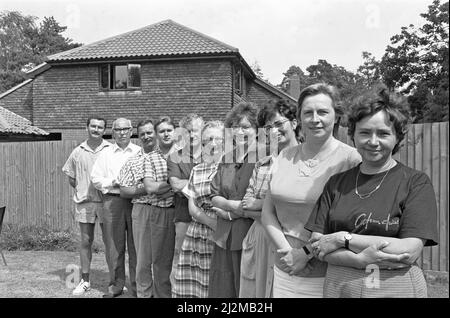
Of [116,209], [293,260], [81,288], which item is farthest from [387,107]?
[81,288]

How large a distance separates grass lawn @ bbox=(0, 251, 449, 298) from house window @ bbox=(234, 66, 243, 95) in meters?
9.77

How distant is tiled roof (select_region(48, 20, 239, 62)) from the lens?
15445mm

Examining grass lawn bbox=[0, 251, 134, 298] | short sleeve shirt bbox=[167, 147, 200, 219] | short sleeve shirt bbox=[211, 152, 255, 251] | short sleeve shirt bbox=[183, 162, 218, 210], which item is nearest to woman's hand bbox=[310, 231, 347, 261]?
short sleeve shirt bbox=[211, 152, 255, 251]

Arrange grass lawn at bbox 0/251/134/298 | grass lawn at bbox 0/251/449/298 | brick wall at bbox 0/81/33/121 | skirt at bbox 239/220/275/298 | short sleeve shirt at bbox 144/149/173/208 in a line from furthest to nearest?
brick wall at bbox 0/81/33/121, grass lawn at bbox 0/251/134/298, grass lawn at bbox 0/251/449/298, short sleeve shirt at bbox 144/149/173/208, skirt at bbox 239/220/275/298

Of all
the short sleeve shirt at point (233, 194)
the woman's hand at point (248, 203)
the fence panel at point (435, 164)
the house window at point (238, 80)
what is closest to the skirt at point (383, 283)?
the woman's hand at point (248, 203)

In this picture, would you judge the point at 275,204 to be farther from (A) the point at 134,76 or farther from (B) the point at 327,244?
(A) the point at 134,76

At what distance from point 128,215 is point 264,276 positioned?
2.61 m

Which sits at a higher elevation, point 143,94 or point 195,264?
point 143,94

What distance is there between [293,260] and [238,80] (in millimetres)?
14838

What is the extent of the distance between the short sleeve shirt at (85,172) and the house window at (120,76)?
10.9 m

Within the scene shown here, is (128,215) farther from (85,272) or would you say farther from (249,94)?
(249,94)

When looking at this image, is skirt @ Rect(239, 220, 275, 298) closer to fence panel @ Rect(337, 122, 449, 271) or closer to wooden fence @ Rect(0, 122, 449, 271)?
fence panel @ Rect(337, 122, 449, 271)

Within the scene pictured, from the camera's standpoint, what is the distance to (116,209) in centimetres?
520
